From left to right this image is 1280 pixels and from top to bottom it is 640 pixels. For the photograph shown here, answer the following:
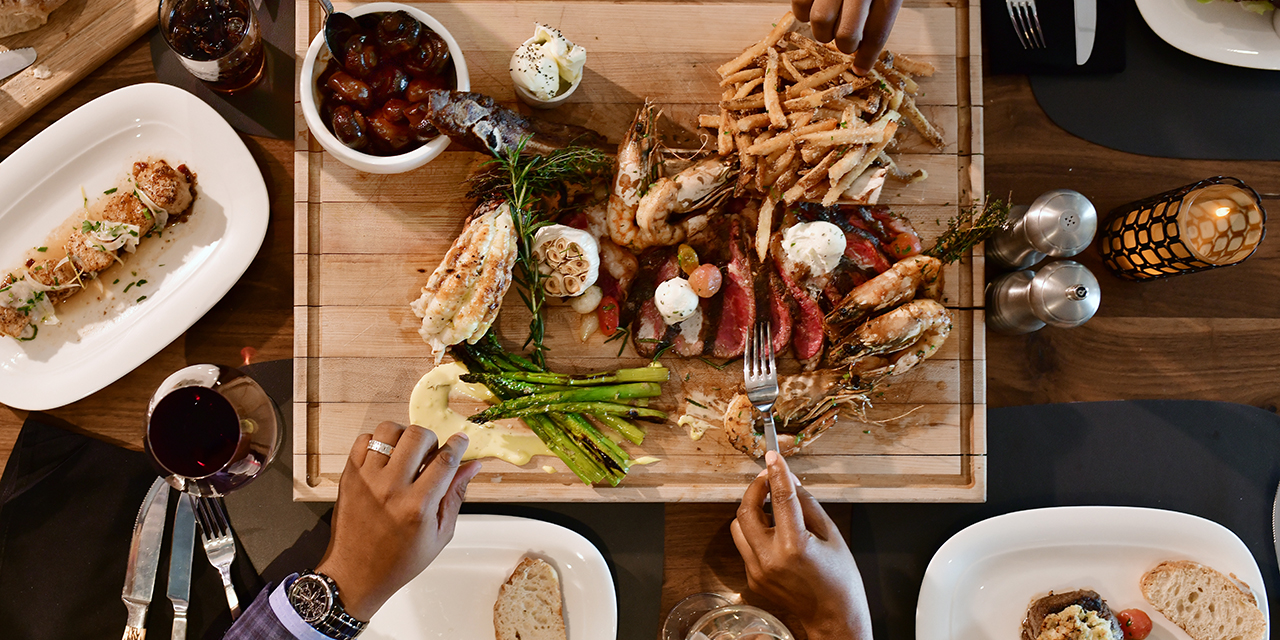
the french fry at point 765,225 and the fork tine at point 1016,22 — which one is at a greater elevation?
the fork tine at point 1016,22

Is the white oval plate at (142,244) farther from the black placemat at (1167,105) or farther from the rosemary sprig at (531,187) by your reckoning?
the black placemat at (1167,105)

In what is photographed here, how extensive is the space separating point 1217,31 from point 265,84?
3509 mm

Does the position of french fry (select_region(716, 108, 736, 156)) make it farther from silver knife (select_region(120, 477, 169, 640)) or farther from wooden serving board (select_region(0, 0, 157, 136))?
silver knife (select_region(120, 477, 169, 640))

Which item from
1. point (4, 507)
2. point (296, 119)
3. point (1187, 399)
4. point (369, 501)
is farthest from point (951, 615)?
point (4, 507)

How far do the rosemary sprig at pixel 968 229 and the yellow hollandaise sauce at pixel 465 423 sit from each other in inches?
61.0

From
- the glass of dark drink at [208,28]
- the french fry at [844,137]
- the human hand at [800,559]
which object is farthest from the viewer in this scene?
the glass of dark drink at [208,28]

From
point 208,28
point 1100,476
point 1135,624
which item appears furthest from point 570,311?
point 1135,624

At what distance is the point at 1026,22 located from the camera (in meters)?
2.56

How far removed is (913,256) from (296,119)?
2212 mm

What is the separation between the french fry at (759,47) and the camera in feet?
7.70

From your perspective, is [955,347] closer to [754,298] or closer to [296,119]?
[754,298]

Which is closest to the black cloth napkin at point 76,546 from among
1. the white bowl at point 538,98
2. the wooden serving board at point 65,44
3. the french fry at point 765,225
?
the wooden serving board at point 65,44

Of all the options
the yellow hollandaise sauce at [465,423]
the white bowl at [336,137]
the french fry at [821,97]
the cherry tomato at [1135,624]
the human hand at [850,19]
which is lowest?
the cherry tomato at [1135,624]

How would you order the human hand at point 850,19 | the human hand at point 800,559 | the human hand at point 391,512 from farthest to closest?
the human hand at point 800,559 → the human hand at point 391,512 → the human hand at point 850,19
